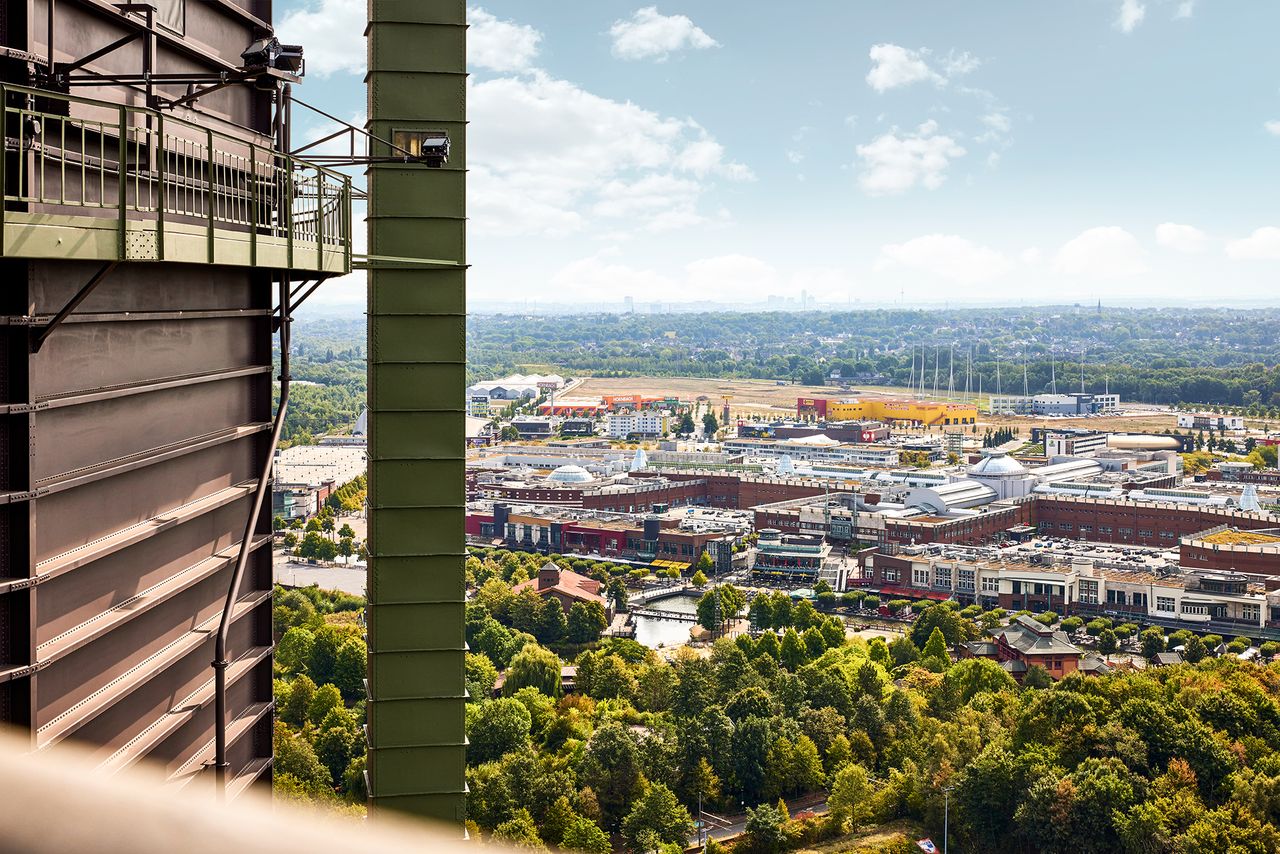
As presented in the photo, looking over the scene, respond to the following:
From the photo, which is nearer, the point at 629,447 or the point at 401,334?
the point at 401,334

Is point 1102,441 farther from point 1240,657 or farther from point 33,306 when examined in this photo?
point 33,306

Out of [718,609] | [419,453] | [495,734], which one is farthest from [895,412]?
[419,453]

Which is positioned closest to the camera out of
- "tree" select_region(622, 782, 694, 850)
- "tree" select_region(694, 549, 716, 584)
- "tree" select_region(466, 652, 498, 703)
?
"tree" select_region(622, 782, 694, 850)

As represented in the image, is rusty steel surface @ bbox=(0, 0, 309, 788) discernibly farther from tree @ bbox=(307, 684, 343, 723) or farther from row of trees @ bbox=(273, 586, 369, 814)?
tree @ bbox=(307, 684, 343, 723)

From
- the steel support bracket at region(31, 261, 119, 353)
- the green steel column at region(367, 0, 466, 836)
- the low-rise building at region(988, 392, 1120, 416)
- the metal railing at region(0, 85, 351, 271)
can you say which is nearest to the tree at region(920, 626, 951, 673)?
the green steel column at region(367, 0, 466, 836)

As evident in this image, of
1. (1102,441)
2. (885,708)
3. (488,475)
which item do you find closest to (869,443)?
(1102,441)
